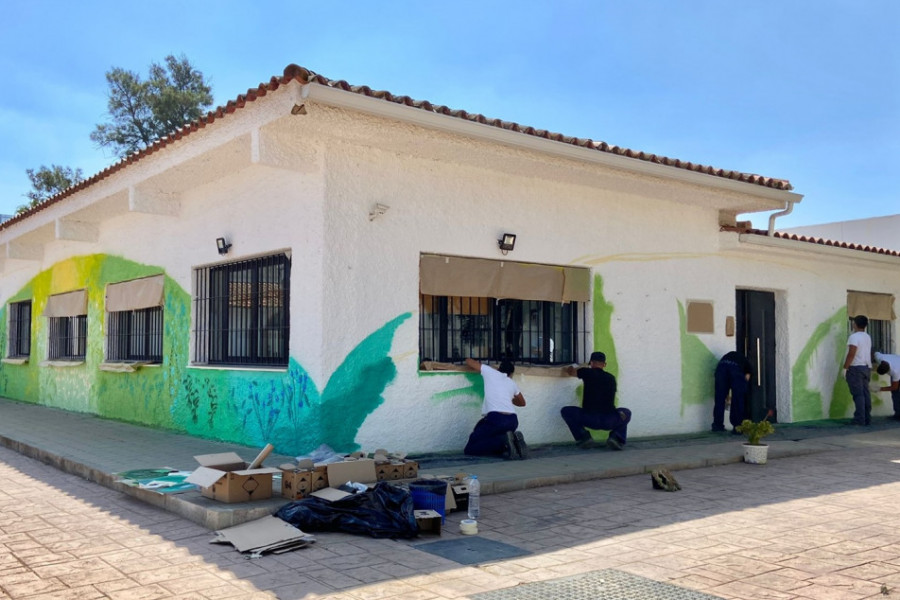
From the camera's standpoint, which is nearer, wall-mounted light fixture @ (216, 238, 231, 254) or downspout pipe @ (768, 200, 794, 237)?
wall-mounted light fixture @ (216, 238, 231, 254)

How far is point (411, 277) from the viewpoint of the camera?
8.69 metres

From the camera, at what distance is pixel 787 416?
12516 mm

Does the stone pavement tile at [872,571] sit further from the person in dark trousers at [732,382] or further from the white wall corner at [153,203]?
the white wall corner at [153,203]

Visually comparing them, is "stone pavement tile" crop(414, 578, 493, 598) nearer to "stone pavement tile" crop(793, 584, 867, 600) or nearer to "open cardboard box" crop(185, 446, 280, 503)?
"stone pavement tile" crop(793, 584, 867, 600)

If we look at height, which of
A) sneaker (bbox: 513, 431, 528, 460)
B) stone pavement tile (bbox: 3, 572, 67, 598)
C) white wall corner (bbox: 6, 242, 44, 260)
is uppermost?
white wall corner (bbox: 6, 242, 44, 260)

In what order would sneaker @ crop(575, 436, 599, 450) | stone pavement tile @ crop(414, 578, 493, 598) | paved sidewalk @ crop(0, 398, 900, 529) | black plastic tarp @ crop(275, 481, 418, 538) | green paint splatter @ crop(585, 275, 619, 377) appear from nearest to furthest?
stone pavement tile @ crop(414, 578, 493, 598), black plastic tarp @ crop(275, 481, 418, 538), paved sidewalk @ crop(0, 398, 900, 529), sneaker @ crop(575, 436, 599, 450), green paint splatter @ crop(585, 275, 619, 377)

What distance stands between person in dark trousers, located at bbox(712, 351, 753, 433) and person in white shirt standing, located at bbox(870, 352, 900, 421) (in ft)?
12.3

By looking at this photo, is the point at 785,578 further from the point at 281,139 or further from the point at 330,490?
the point at 281,139

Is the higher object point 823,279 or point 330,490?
point 823,279

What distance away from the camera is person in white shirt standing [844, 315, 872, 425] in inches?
494

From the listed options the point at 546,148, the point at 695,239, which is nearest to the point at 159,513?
the point at 546,148

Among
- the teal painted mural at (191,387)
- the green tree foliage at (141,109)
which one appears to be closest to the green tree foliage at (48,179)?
the green tree foliage at (141,109)

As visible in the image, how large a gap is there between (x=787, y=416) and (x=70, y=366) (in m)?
12.3

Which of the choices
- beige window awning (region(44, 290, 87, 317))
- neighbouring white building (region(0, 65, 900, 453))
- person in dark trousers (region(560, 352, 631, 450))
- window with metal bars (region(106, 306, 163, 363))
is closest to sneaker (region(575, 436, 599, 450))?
person in dark trousers (region(560, 352, 631, 450))
